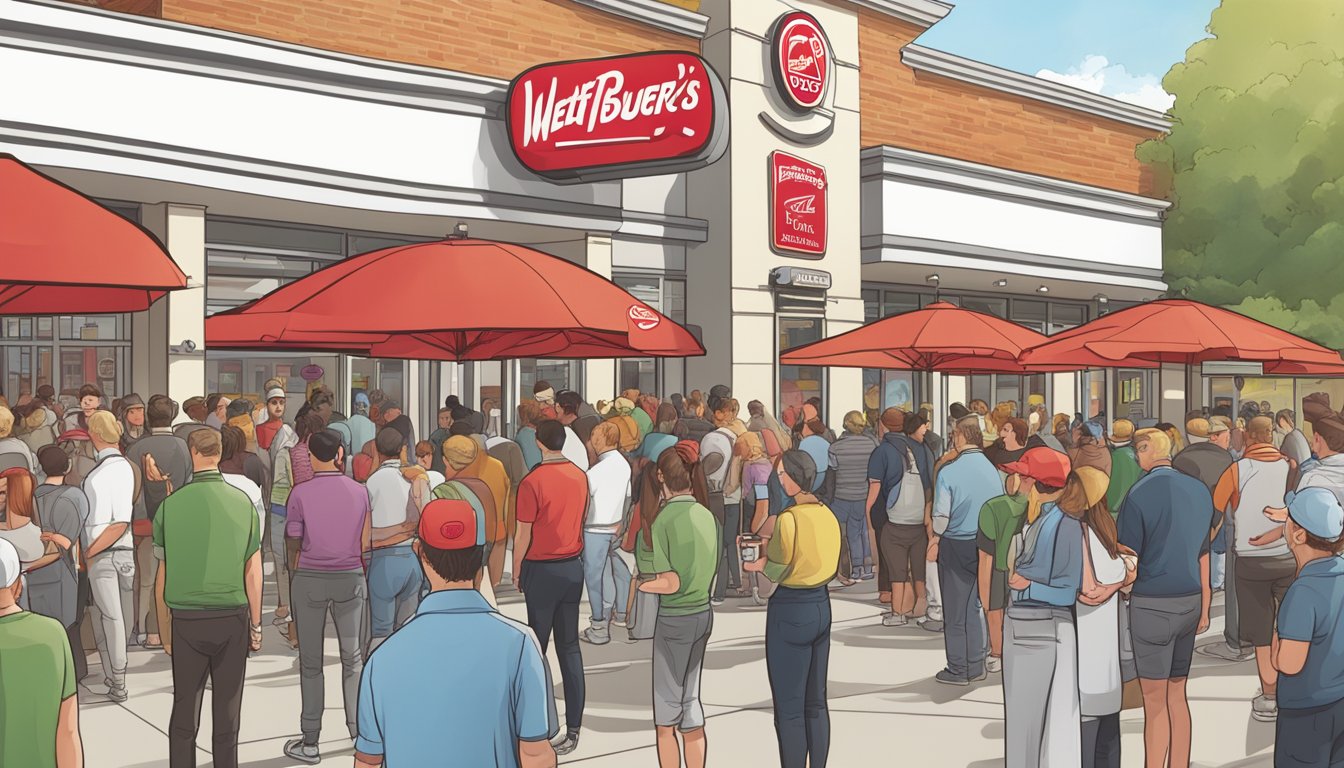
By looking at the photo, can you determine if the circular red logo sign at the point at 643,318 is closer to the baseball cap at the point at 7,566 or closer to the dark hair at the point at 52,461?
the baseball cap at the point at 7,566

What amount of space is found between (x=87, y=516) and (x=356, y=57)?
9518 millimetres

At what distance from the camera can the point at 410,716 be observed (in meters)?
3.66

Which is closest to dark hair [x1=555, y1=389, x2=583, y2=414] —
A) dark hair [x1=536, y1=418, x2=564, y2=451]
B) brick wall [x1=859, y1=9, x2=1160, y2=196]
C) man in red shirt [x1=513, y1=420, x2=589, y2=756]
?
dark hair [x1=536, y1=418, x2=564, y2=451]

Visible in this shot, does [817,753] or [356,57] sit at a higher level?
[356,57]

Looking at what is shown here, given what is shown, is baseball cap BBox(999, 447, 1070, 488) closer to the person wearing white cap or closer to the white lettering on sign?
the person wearing white cap

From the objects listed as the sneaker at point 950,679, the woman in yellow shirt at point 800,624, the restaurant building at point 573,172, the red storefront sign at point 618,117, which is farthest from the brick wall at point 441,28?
the woman in yellow shirt at point 800,624

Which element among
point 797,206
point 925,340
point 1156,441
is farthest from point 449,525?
point 797,206

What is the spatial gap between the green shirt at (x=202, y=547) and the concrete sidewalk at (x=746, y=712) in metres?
1.62

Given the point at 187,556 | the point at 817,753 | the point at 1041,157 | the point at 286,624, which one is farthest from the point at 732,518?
the point at 1041,157

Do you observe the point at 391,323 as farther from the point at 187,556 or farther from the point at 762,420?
the point at 762,420

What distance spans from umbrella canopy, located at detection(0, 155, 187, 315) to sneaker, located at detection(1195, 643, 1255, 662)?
31.9 ft

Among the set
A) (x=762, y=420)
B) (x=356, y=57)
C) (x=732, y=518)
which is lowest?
(x=732, y=518)

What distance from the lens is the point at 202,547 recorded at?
629cm

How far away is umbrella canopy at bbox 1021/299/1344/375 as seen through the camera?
37.3 feet
